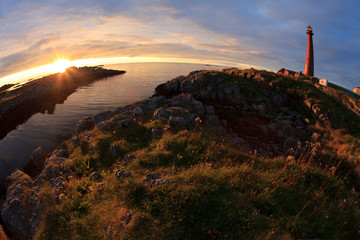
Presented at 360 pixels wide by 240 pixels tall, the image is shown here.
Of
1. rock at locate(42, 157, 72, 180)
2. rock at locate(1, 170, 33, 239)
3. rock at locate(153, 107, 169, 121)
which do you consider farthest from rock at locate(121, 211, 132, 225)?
rock at locate(153, 107, 169, 121)

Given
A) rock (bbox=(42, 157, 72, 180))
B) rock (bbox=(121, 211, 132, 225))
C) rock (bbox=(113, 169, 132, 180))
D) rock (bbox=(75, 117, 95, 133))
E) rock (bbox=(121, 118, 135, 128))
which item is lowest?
rock (bbox=(42, 157, 72, 180))

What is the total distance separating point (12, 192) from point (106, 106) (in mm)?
37935

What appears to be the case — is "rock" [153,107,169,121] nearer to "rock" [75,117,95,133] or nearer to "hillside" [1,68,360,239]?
"hillside" [1,68,360,239]

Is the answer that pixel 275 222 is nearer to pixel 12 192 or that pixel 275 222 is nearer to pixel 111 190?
pixel 111 190

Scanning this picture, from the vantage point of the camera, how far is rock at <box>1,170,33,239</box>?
7.56 metres

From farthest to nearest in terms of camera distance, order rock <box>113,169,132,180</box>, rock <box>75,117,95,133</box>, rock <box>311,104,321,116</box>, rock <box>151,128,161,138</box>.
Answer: rock <box>311,104,321,116</box> → rock <box>75,117,95,133</box> → rock <box>151,128,161,138</box> → rock <box>113,169,132,180</box>

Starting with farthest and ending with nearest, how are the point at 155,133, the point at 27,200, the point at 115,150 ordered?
the point at 155,133, the point at 115,150, the point at 27,200

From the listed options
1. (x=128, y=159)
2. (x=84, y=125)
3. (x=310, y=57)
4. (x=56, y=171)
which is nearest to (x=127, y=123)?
(x=128, y=159)

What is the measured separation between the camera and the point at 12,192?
938 cm

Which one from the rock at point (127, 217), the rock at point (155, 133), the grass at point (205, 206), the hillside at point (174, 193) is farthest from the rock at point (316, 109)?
the rock at point (127, 217)

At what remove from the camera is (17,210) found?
8.27 metres

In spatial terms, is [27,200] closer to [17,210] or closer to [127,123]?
[17,210]

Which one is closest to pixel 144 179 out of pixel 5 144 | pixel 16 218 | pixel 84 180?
→ pixel 84 180

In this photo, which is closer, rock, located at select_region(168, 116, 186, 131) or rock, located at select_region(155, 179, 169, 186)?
rock, located at select_region(155, 179, 169, 186)
